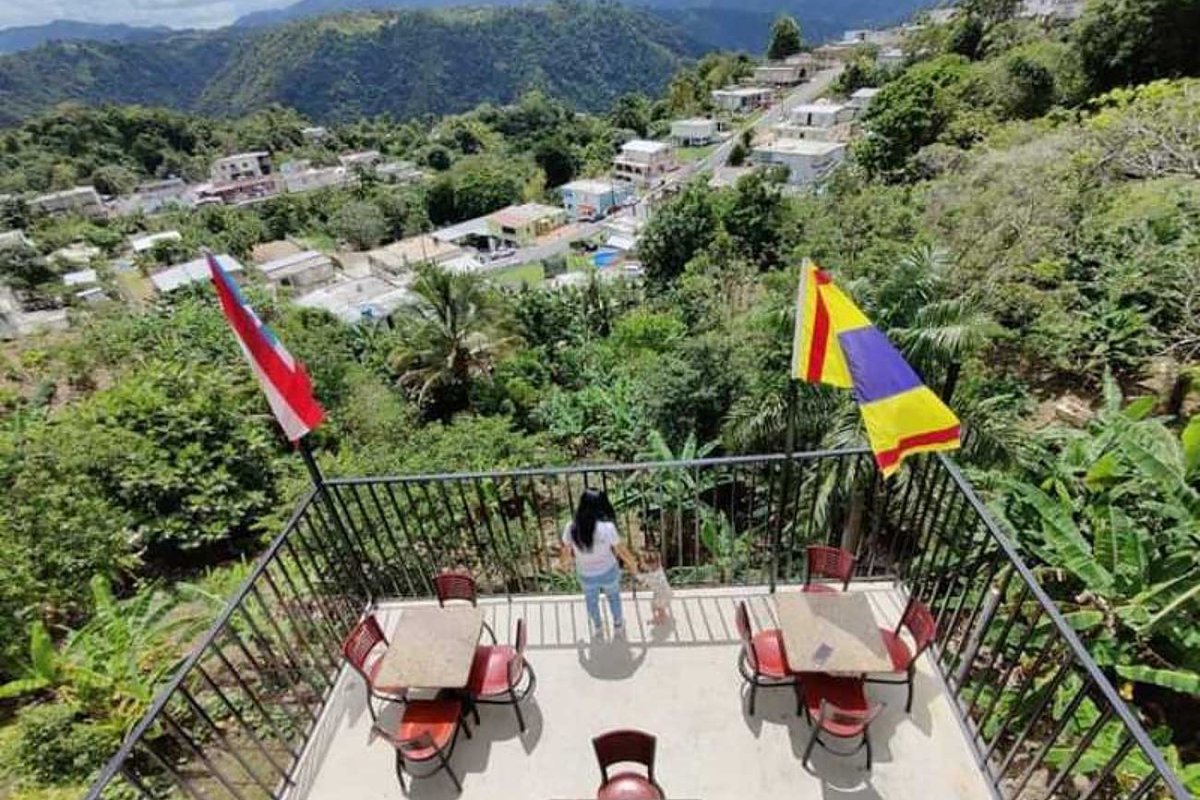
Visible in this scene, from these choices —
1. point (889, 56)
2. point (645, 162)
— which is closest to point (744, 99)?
point (889, 56)

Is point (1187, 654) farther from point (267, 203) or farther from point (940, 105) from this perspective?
point (267, 203)

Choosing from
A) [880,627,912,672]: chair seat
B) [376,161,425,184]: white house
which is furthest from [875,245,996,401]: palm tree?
[376,161,425,184]: white house

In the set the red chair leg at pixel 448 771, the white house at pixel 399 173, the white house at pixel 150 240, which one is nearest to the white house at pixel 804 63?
the white house at pixel 399 173

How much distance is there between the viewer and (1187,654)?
15.8 ft

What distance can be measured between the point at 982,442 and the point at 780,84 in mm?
92662

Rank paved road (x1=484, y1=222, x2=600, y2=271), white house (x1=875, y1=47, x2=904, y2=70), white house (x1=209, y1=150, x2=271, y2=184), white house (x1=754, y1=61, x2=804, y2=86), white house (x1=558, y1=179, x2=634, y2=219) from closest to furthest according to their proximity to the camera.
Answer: paved road (x1=484, y1=222, x2=600, y2=271) → white house (x1=875, y1=47, x2=904, y2=70) → white house (x1=558, y1=179, x2=634, y2=219) → white house (x1=754, y1=61, x2=804, y2=86) → white house (x1=209, y1=150, x2=271, y2=184)

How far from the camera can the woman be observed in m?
4.59

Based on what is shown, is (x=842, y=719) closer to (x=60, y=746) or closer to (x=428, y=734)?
(x=428, y=734)

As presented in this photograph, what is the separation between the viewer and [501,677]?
14.5ft

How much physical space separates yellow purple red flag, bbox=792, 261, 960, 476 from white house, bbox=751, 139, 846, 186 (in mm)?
51845

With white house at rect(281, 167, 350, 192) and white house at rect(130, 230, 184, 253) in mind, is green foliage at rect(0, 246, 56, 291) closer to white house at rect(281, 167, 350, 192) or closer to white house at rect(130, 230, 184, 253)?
white house at rect(130, 230, 184, 253)

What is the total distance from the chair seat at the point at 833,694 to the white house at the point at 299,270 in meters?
54.1

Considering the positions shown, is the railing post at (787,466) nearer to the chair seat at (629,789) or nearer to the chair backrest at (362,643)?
the chair seat at (629,789)

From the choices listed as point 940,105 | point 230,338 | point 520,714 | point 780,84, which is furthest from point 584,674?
point 780,84
